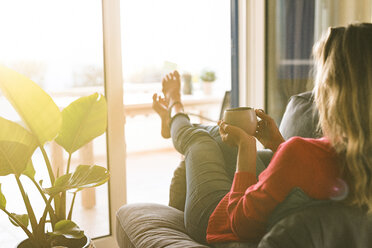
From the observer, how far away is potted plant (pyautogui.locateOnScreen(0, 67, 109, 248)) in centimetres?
121

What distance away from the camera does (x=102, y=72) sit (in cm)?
199

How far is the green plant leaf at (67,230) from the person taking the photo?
1.29 m

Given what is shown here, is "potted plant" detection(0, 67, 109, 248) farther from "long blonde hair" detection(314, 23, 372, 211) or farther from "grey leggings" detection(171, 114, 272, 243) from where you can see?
"long blonde hair" detection(314, 23, 372, 211)

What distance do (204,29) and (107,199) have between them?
3.09 meters

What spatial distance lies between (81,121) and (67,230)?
1.15ft

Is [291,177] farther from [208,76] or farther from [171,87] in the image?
→ [208,76]

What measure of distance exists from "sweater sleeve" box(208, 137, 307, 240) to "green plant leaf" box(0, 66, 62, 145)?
57cm

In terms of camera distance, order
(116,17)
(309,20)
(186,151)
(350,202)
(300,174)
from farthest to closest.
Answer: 1. (309,20)
2. (116,17)
3. (186,151)
4. (300,174)
5. (350,202)

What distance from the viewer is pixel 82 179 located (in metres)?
1.32

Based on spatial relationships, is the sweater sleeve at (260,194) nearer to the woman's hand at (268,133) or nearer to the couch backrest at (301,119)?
the woman's hand at (268,133)

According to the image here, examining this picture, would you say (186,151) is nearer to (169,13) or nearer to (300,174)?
(300,174)

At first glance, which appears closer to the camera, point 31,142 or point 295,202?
point 295,202

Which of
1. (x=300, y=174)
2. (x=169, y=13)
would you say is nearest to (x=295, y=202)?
(x=300, y=174)

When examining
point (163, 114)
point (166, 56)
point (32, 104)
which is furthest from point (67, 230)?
point (166, 56)
